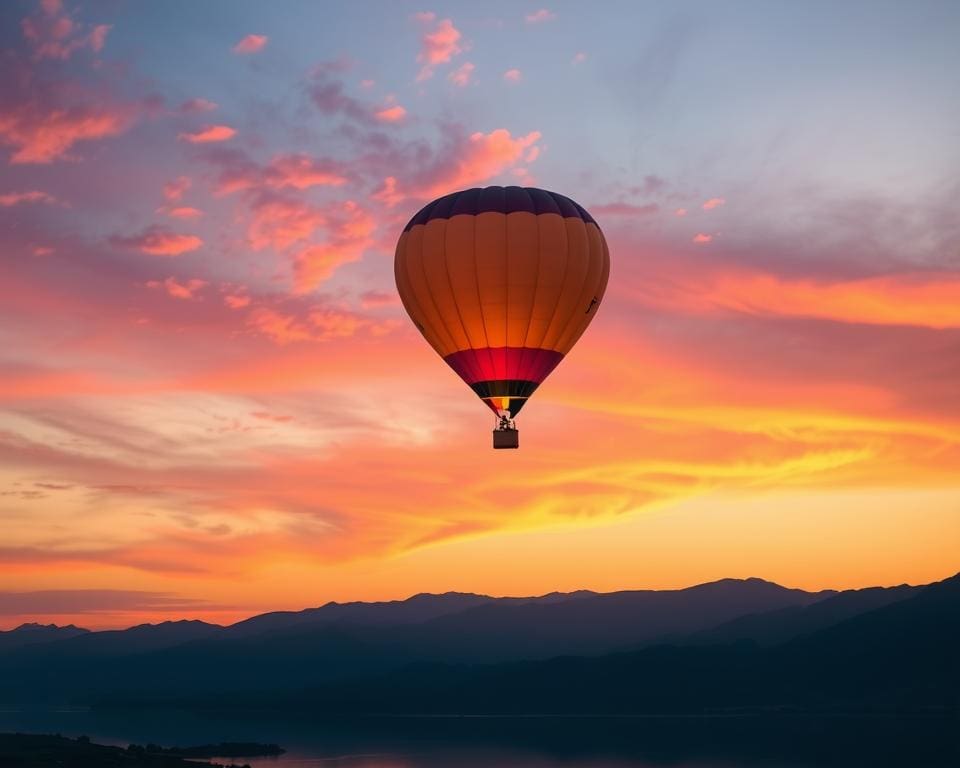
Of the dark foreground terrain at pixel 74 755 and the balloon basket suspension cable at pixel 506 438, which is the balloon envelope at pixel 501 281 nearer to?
the balloon basket suspension cable at pixel 506 438

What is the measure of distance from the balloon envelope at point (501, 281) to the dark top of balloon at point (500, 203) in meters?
0.05

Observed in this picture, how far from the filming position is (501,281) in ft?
155

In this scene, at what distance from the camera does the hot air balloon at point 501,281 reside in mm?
47188

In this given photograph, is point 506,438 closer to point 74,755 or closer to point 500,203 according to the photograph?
point 500,203

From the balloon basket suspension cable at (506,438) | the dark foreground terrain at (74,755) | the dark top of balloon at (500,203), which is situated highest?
the dark top of balloon at (500,203)

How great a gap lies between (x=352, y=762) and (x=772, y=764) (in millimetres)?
53462

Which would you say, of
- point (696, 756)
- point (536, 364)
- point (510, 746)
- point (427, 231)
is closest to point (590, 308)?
point (536, 364)

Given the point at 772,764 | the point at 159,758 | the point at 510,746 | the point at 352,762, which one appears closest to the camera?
the point at 159,758

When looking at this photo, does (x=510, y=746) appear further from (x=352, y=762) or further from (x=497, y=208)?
(x=497, y=208)

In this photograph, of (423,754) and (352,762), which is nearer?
(352,762)

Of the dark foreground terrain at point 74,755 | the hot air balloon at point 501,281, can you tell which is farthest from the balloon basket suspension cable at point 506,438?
the dark foreground terrain at point 74,755

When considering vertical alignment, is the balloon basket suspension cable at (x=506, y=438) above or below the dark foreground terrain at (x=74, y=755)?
above

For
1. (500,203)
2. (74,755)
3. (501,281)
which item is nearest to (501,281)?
(501,281)

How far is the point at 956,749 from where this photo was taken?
160 metres
